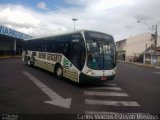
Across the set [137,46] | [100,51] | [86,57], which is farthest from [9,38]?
[86,57]

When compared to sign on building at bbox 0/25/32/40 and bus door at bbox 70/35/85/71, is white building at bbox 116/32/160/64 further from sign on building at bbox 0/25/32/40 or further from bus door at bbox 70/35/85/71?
bus door at bbox 70/35/85/71

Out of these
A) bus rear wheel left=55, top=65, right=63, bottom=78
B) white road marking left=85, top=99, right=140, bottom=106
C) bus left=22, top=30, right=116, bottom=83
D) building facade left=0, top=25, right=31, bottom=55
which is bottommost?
white road marking left=85, top=99, right=140, bottom=106

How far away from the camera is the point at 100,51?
42.6 feet

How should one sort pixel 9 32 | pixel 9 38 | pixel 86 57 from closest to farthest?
pixel 86 57 → pixel 9 32 → pixel 9 38

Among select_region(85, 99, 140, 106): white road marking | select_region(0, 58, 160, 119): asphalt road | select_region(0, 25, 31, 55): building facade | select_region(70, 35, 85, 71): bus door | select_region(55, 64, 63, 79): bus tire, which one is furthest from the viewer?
select_region(0, 25, 31, 55): building facade

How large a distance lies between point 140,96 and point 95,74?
107 inches

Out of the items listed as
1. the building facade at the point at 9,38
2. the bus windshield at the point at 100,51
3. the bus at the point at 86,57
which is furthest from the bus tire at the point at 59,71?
the building facade at the point at 9,38

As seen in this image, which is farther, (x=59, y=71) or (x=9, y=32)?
(x=9, y=32)

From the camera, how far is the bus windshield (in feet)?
41.6

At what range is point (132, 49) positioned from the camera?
73.2m

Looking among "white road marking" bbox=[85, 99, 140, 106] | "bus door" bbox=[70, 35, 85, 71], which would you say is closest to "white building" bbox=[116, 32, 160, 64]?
"bus door" bbox=[70, 35, 85, 71]

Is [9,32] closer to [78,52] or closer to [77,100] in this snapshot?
Result: [78,52]

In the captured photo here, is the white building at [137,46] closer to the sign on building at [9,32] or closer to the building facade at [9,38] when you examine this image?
the sign on building at [9,32]

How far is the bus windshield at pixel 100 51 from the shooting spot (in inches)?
499
